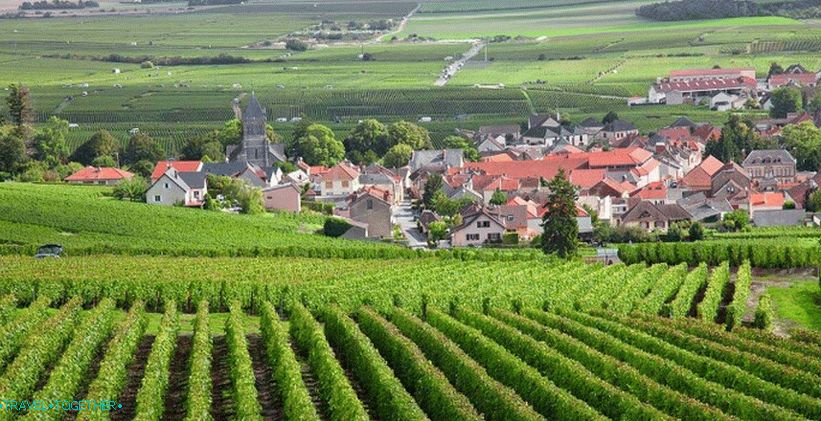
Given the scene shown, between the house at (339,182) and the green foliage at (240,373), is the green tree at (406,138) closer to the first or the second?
the house at (339,182)

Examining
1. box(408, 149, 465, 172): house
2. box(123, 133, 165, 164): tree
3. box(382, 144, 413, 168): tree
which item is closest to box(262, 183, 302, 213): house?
box(408, 149, 465, 172): house

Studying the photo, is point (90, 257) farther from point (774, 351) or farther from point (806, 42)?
point (806, 42)

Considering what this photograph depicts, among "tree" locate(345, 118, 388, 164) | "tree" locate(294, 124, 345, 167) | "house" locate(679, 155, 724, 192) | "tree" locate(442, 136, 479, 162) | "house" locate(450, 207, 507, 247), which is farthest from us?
"tree" locate(345, 118, 388, 164)

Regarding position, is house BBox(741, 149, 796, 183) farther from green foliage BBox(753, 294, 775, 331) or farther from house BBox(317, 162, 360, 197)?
green foliage BBox(753, 294, 775, 331)

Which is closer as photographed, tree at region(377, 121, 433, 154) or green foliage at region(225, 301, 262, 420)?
green foliage at region(225, 301, 262, 420)

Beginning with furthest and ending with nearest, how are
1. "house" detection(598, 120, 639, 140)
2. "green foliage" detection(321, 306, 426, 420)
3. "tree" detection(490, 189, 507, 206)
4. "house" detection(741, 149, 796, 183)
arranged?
1. "house" detection(598, 120, 639, 140)
2. "house" detection(741, 149, 796, 183)
3. "tree" detection(490, 189, 507, 206)
4. "green foliage" detection(321, 306, 426, 420)

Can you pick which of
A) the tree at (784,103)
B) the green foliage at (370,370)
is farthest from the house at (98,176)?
the tree at (784,103)
